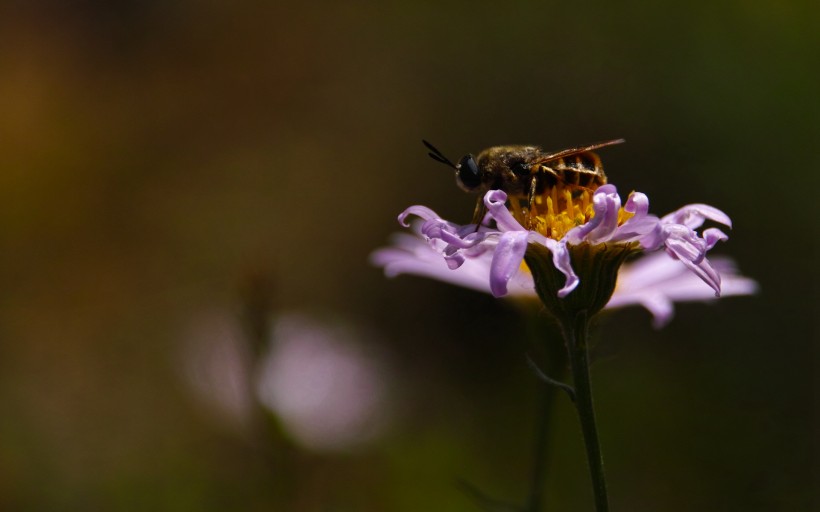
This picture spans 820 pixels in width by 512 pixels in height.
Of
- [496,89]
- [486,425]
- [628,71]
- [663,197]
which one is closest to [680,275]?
[486,425]

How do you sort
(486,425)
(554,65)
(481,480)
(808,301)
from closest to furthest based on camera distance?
1. (481,480)
2. (486,425)
3. (808,301)
4. (554,65)

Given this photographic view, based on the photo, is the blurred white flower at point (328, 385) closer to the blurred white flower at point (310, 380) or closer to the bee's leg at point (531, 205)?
the blurred white flower at point (310, 380)

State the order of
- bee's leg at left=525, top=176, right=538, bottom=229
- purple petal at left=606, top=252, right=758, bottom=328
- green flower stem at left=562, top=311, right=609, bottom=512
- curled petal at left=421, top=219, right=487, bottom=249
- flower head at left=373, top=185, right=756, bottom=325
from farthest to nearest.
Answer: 1. purple petal at left=606, top=252, right=758, bottom=328
2. bee's leg at left=525, top=176, right=538, bottom=229
3. curled petal at left=421, top=219, right=487, bottom=249
4. flower head at left=373, top=185, right=756, bottom=325
5. green flower stem at left=562, top=311, right=609, bottom=512

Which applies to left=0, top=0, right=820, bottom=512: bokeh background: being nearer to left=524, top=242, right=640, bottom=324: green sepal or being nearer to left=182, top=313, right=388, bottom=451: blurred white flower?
left=182, top=313, right=388, bottom=451: blurred white flower

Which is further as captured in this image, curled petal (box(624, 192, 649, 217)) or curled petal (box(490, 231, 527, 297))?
curled petal (box(624, 192, 649, 217))

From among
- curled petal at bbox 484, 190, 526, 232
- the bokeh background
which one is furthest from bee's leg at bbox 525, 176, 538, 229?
the bokeh background

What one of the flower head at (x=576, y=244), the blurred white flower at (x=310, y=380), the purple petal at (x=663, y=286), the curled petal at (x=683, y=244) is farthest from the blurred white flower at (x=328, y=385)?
the curled petal at (x=683, y=244)

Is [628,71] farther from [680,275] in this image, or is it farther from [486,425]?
[680,275]

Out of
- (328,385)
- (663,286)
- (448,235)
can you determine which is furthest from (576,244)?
(328,385)
